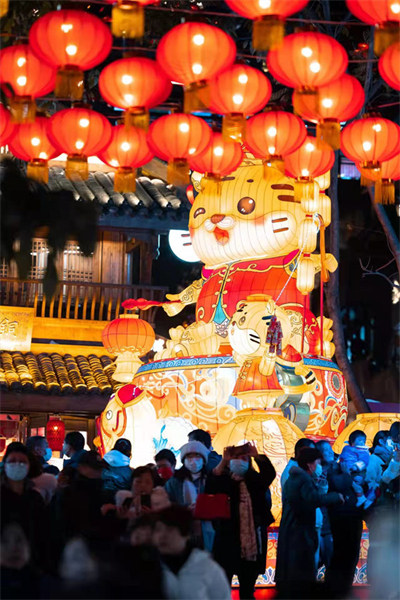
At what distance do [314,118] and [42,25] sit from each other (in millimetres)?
2268

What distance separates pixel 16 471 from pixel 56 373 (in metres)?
9.74

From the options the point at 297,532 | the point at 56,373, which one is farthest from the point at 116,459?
the point at 56,373

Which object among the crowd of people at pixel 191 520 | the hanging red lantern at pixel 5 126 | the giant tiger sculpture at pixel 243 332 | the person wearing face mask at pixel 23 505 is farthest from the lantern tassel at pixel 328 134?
the person wearing face mask at pixel 23 505

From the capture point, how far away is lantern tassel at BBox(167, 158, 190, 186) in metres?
9.77

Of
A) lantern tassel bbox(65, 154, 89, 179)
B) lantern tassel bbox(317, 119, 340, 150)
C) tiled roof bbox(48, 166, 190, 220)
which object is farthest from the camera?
tiled roof bbox(48, 166, 190, 220)

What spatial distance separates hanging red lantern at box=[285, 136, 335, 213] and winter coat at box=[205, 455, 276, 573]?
129 inches

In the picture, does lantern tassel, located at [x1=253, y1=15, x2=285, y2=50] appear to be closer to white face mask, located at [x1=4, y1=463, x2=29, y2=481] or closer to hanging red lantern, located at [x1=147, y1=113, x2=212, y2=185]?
hanging red lantern, located at [x1=147, y1=113, x2=212, y2=185]

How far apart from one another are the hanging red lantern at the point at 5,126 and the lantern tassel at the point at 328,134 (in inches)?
108

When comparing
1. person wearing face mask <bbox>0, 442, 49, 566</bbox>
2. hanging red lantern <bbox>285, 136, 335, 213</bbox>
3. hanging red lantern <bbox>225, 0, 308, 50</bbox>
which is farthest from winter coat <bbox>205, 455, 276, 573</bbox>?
hanging red lantern <bbox>285, 136, 335, 213</bbox>

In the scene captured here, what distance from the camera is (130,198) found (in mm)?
17328

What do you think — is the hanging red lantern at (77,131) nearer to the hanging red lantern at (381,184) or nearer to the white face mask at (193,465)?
the hanging red lantern at (381,184)

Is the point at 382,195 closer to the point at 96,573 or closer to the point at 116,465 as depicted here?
the point at 116,465

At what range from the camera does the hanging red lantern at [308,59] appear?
28.9ft

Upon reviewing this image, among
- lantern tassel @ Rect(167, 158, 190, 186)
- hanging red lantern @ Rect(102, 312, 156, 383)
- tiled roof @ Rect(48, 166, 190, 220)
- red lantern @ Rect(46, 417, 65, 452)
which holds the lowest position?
red lantern @ Rect(46, 417, 65, 452)
